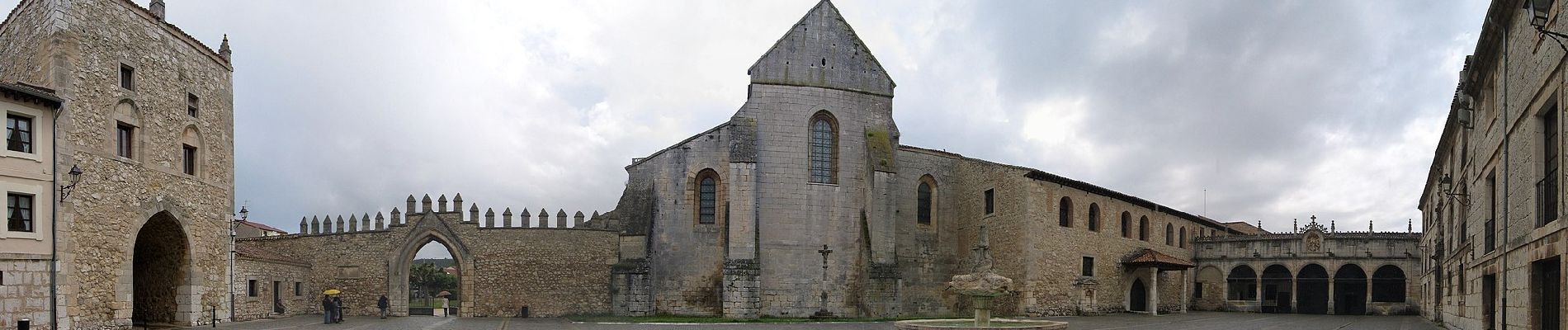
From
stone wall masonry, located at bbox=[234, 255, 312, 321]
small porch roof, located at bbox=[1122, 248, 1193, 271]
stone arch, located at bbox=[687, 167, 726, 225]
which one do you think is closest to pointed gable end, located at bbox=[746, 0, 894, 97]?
stone arch, located at bbox=[687, 167, 726, 225]

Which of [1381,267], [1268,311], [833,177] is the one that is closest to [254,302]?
[833,177]

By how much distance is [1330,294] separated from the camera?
136ft

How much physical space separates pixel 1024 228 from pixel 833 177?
6823 millimetres

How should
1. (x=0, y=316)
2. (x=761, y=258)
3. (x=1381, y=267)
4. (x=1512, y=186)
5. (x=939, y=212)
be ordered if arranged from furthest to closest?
(x=1381, y=267) < (x=939, y=212) < (x=761, y=258) < (x=0, y=316) < (x=1512, y=186)

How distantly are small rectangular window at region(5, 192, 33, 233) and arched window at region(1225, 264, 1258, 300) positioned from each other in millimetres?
43096

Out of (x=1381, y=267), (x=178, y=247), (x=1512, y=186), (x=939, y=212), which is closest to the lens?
(x=1512, y=186)

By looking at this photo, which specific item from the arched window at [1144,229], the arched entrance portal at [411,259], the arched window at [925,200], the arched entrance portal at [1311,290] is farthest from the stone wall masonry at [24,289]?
the arched entrance portal at [1311,290]

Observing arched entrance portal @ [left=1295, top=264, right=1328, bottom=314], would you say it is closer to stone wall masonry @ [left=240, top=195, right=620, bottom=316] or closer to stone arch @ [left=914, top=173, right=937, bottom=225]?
stone arch @ [left=914, top=173, right=937, bottom=225]

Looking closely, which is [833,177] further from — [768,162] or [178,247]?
[178,247]

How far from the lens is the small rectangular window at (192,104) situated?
2447cm

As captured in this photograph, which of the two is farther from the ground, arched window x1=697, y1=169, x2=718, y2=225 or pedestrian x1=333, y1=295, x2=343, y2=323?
arched window x1=697, y1=169, x2=718, y2=225

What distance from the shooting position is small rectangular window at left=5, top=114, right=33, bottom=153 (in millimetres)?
19156

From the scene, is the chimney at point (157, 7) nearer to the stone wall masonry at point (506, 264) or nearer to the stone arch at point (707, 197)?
the stone wall masonry at point (506, 264)

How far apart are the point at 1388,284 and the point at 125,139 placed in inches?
1795
